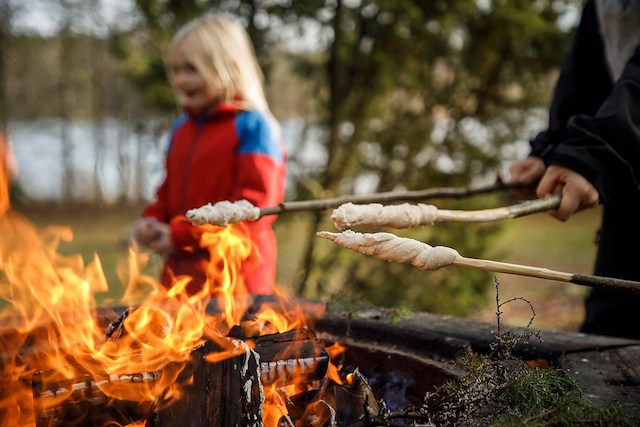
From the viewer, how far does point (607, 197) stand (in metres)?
2.27

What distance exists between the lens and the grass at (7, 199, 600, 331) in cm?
742

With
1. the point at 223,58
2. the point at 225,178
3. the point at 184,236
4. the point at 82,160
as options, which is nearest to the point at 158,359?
the point at 184,236

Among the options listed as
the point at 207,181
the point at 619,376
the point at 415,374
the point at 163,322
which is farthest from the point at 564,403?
the point at 207,181

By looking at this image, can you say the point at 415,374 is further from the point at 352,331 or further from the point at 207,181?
the point at 207,181

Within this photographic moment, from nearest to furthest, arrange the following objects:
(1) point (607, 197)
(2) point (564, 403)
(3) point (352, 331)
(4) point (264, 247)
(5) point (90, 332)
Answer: (2) point (564, 403) → (1) point (607, 197) → (5) point (90, 332) → (3) point (352, 331) → (4) point (264, 247)

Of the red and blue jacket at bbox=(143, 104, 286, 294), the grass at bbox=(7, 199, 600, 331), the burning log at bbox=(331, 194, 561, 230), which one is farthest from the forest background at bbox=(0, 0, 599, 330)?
the burning log at bbox=(331, 194, 561, 230)

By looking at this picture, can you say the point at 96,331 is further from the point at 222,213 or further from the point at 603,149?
the point at 603,149

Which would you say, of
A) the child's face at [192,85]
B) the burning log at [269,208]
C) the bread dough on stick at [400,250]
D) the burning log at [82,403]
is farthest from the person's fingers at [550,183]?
the child's face at [192,85]

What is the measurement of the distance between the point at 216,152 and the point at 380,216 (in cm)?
162

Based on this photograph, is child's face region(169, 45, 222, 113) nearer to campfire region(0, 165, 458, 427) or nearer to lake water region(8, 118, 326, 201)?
campfire region(0, 165, 458, 427)

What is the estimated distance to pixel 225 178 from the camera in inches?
133

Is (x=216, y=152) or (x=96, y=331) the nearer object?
(x=96, y=331)

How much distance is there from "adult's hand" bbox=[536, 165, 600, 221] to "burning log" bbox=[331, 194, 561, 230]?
0.13 ft

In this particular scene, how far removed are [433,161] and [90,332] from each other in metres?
4.42
